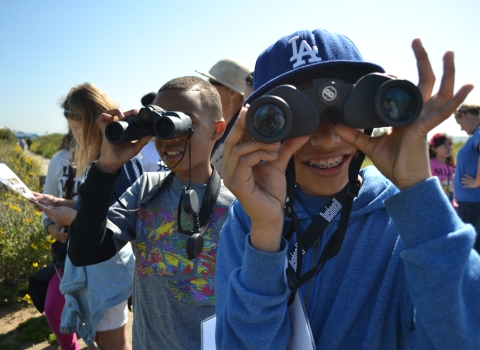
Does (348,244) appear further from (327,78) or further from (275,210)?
(327,78)

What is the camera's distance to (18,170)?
1062 cm

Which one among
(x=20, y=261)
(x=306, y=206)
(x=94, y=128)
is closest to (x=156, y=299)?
(x=306, y=206)

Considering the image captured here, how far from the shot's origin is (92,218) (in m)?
1.98

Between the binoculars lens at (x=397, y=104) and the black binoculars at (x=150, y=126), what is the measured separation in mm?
1004

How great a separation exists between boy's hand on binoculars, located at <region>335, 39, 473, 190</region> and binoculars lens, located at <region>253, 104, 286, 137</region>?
0.32 meters

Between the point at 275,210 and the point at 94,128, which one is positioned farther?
the point at 94,128

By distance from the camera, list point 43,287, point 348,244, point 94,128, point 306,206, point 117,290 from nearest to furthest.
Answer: point 348,244
point 306,206
point 117,290
point 94,128
point 43,287

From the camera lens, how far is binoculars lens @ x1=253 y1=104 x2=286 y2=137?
123 centimetres

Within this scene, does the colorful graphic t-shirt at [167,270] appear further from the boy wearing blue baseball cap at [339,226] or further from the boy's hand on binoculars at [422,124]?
the boy's hand on binoculars at [422,124]

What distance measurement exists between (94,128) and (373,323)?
272 centimetres

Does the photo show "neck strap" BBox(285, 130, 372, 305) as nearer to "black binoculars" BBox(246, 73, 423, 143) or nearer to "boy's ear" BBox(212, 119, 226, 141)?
"black binoculars" BBox(246, 73, 423, 143)

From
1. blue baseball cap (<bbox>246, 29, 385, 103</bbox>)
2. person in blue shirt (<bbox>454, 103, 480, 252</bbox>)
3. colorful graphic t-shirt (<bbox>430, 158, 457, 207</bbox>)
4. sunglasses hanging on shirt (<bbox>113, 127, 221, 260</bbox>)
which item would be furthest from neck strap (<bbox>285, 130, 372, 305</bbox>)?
colorful graphic t-shirt (<bbox>430, 158, 457, 207</bbox>)

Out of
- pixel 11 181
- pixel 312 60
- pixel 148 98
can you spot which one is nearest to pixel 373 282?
pixel 312 60

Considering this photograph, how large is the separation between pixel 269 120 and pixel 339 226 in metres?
A: 0.40
